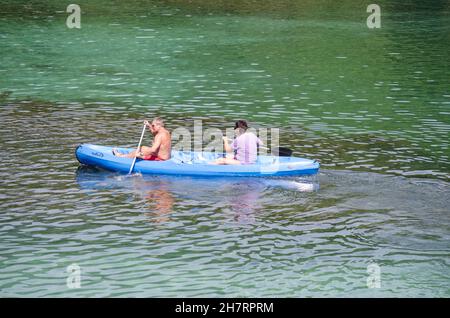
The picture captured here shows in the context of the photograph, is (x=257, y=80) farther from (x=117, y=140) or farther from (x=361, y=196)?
(x=361, y=196)

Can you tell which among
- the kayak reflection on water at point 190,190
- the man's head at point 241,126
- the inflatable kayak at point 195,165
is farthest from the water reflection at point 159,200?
the man's head at point 241,126

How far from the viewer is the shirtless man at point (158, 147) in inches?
811

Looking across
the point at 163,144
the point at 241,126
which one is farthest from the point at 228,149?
the point at 163,144

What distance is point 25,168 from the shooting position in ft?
68.6

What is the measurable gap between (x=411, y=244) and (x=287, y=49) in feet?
69.3

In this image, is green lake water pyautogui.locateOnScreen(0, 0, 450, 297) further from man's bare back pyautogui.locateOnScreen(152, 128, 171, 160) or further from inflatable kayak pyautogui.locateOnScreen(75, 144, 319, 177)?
man's bare back pyautogui.locateOnScreen(152, 128, 171, 160)

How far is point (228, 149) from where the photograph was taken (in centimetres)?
2066

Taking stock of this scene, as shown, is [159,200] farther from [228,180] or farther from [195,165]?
[228,180]

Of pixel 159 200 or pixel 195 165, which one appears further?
pixel 195 165

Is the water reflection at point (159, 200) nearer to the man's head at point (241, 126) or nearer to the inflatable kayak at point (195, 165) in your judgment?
the inflatable kayak at point (195, 165)

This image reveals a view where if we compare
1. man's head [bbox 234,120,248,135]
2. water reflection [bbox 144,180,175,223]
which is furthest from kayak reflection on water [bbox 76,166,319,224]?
man's head [bbox 234,120,248,135]

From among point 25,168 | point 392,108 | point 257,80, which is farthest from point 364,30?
point 25,168

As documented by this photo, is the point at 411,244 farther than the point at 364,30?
No

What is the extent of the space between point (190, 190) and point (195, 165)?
885 millimetres
